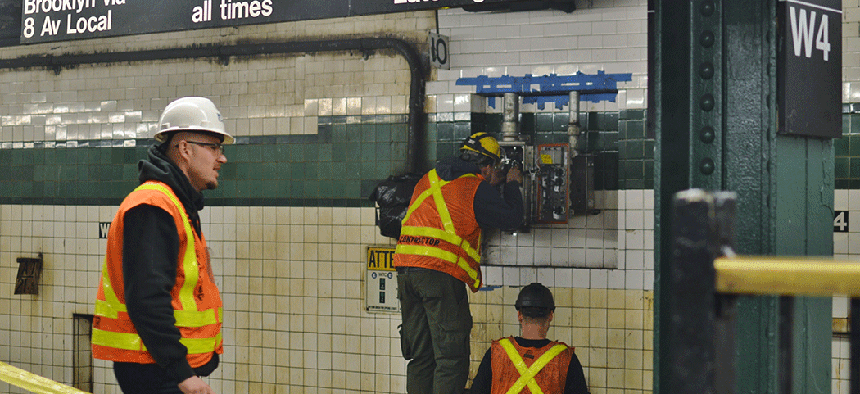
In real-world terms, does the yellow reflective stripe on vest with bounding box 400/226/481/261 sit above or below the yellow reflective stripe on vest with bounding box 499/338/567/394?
above

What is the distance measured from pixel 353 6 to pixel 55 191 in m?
4.94

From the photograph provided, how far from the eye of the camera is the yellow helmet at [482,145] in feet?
20.9

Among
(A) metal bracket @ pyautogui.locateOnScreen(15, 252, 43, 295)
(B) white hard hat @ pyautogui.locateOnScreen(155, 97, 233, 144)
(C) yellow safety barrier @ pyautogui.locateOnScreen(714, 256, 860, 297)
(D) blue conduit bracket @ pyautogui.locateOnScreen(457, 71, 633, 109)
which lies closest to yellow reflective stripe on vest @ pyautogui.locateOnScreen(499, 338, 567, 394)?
(B) white hard hat @ pyautogui.locateOnScreen(155, 97, 233, 144)

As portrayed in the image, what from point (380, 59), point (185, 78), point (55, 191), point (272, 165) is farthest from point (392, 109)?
point (55, 191)

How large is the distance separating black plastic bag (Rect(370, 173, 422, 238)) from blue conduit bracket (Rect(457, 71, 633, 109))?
903 millimetres

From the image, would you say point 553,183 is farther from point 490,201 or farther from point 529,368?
point 529,368

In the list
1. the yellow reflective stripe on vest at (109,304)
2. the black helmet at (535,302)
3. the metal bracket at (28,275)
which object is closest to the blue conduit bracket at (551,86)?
the black helmet at (535,302)

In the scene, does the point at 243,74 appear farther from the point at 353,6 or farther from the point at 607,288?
the point at 607,288

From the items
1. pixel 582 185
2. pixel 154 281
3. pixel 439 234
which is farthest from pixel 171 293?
pixel 582 185

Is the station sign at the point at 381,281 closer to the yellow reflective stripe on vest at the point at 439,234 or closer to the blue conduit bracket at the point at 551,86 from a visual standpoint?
the yellow reflective stripe on vest at the point at 439,234

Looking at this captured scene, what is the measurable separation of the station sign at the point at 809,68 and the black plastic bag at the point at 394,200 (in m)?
4.10

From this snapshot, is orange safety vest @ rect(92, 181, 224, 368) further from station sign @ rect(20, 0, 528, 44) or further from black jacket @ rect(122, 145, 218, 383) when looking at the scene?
station sign @ rect(20, 0, 528, 44)

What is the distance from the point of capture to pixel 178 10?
507cm

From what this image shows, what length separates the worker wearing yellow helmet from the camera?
617 centimetres
